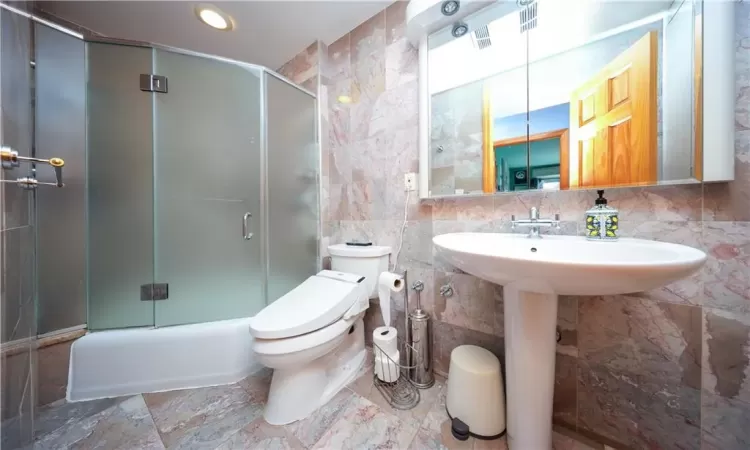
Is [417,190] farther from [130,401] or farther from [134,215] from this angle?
[130,401]

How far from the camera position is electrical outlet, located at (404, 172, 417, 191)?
1.21 meters

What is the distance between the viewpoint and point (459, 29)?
1.07 meters

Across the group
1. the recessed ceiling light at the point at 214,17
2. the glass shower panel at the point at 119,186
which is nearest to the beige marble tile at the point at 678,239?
the glass shower panel at the point at 119,186

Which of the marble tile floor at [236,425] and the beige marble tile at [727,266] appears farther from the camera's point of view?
the marble tile floor at [236,425]

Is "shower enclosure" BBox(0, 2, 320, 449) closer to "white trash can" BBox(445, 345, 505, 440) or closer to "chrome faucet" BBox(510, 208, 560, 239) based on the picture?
"white trash can" BBox(445, 345, 505, 440)

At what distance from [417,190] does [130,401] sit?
1611mm

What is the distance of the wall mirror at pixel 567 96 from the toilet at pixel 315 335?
0.55 metres

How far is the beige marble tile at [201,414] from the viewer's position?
0.86 meters

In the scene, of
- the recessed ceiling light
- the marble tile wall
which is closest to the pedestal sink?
the marble tile wall

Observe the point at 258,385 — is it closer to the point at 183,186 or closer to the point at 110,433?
the point at 110,433

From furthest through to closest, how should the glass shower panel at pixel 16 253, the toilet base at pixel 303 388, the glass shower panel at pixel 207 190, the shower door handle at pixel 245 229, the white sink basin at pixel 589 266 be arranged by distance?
the shower door handle at pixel 245 229 < the glass shower panel at pixel 207 190 < the toilet base at pixel 303 388 < the glass shower panel at pixel 16 253 < the white sink basin at pixel 589 266

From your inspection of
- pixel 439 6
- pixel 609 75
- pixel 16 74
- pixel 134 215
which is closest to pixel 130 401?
pixel 134 215

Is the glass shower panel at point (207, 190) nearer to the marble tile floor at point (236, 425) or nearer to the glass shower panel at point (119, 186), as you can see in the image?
the glass shower panel at point (119, 186)

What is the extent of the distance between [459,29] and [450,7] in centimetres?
11
